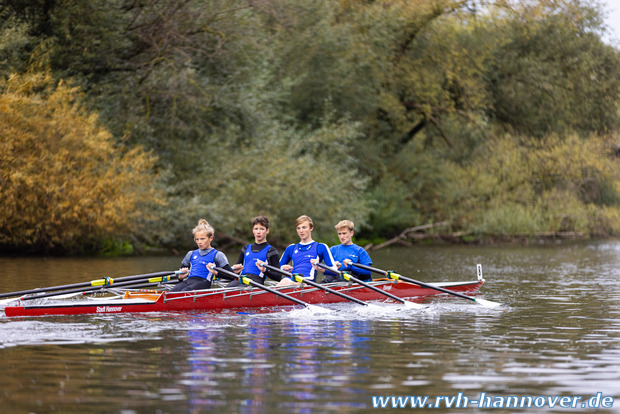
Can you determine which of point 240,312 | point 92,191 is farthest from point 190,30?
point 240,312

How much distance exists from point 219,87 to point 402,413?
81.3 feet

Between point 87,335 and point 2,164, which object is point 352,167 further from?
point 87,335

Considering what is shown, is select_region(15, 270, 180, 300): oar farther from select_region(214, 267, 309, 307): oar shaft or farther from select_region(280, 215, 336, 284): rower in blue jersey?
select_region(280, 215, 336, 284): rower in blue jersey

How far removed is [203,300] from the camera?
43.3 feet

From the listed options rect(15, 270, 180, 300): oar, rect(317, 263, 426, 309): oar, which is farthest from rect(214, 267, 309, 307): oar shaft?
rect(317, 263, 426, 309): oar

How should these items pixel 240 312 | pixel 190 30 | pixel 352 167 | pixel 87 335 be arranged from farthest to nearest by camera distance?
1. pixel 352 167
2. pixel 190 30
3. pixel 240 312
4. pixel 87 335

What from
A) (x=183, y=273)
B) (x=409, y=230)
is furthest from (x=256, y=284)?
(x=409, y=230)

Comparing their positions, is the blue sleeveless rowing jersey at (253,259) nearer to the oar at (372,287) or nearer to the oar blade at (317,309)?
the oar at (372,287)

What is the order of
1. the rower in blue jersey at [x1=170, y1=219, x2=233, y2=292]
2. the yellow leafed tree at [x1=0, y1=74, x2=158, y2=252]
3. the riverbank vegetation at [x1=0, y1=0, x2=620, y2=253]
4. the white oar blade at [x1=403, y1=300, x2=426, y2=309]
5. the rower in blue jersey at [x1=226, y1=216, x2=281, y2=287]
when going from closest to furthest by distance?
1. the rower in blue jersey at [x1=170, y1=219, x2=233, y2=292]
2. the white oar blade at [x1=403, y1=300, x2=426, y2=309]
3. the rower in blue jersey at [x1=226, y1=216, x2=281, y2=287]
4. the yellow leafed tree at [x1=0, y1=74, x2=158, y2=252]
5. the riverbank vegetation at [x1=0, y1=0, x2=620, y2=253]

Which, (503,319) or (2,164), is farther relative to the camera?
(2,164)

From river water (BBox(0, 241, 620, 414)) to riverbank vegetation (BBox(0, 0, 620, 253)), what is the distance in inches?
553

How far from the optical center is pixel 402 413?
669cm

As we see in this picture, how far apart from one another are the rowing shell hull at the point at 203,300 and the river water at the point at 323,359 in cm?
22

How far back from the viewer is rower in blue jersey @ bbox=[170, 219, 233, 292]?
44.2 ft
